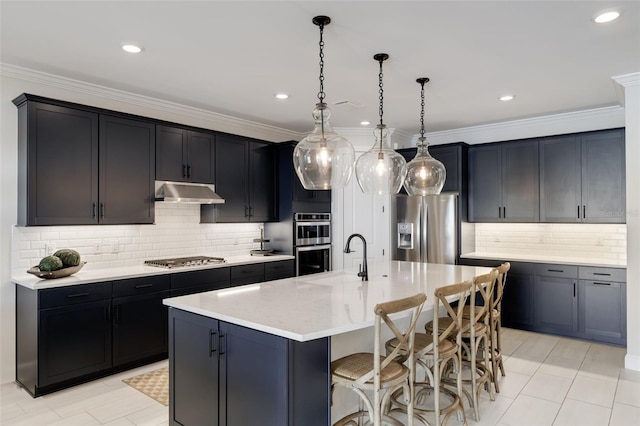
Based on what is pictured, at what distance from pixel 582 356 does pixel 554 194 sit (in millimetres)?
1997

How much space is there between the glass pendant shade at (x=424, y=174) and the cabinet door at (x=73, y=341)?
9.80ft

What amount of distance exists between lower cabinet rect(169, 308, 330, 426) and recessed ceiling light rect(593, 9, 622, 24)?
106 inches

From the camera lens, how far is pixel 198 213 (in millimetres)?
5082

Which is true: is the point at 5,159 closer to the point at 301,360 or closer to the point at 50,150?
the point at 50,150

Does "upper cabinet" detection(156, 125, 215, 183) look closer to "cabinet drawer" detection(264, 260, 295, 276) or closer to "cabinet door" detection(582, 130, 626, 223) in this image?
"cabinet drawer" detection(264, 260, 295, 276)

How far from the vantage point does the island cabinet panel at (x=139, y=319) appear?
3766 mm

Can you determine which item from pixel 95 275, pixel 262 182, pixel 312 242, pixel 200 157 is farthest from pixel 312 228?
pixel 95 275

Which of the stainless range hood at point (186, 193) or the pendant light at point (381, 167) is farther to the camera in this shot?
the stainless range hood at point (186, 193)

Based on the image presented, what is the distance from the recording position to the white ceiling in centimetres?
258

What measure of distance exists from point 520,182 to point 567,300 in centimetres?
160

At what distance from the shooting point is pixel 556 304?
4961 mm

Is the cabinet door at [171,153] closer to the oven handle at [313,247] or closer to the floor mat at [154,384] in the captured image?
the oven handle at [313,247]

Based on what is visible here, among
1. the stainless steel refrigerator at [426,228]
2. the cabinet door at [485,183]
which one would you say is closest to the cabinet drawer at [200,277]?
the stainless steel refrigerator at [426,228]

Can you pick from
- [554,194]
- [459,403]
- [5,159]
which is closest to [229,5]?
[5,159]
